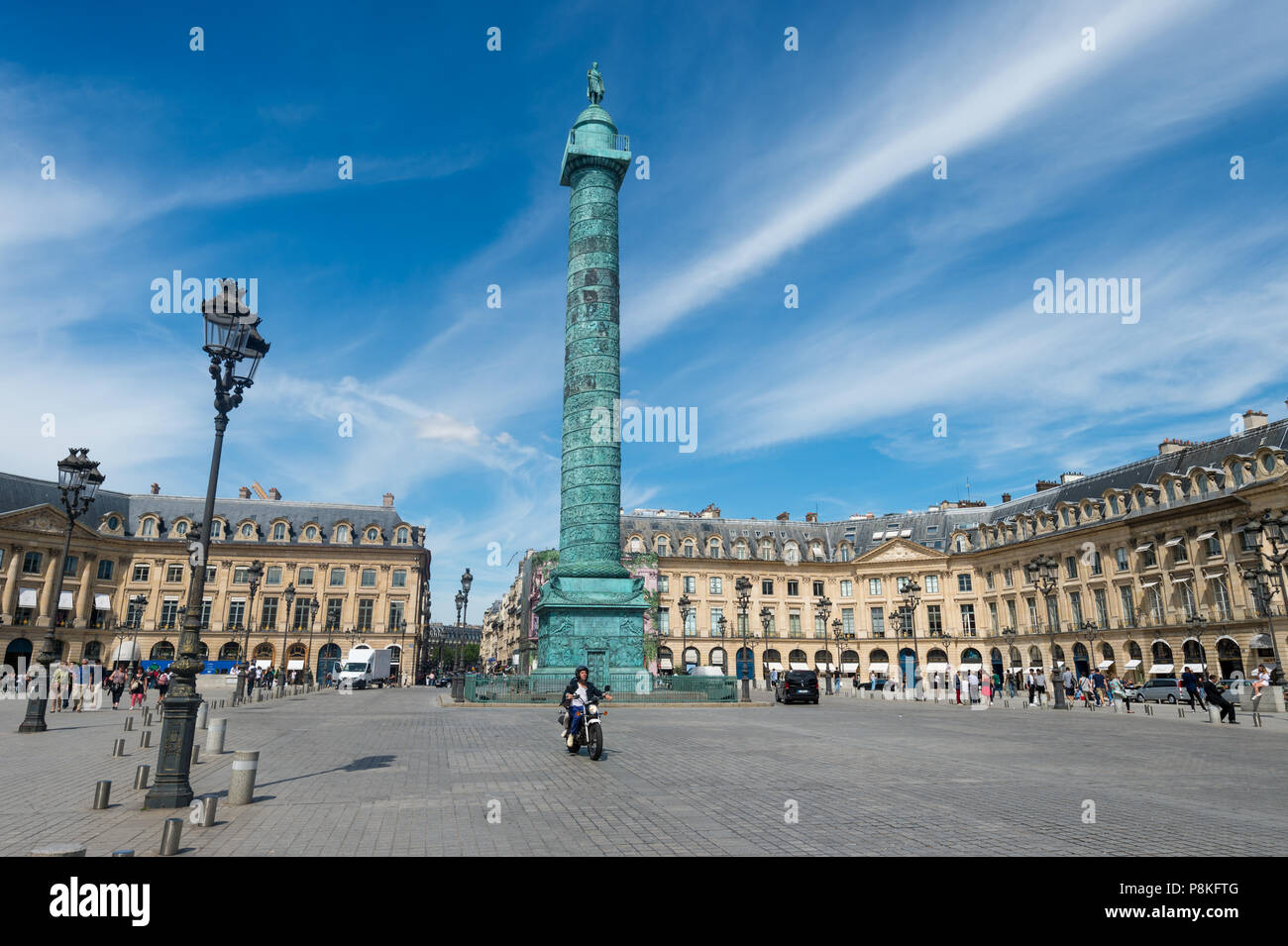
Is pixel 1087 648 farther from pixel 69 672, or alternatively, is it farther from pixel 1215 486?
pixel 69 672

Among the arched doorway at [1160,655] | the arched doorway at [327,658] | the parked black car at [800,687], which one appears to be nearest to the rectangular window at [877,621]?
the arched doorway at [1160,655]

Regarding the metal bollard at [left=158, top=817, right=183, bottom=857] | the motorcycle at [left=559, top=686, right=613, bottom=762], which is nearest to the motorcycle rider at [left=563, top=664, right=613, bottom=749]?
the motorcycle at [left=559, top=686, right=613, bottom=762]

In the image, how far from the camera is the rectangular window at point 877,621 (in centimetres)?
6431

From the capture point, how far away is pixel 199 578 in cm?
935

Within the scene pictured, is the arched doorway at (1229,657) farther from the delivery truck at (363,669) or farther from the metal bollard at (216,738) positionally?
the delivery truck at (363,669)

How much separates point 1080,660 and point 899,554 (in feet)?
57.0

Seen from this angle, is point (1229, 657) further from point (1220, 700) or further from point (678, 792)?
point (678, 792)

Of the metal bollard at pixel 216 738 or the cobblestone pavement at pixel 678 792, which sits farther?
the metal bollard at pixel 216 738

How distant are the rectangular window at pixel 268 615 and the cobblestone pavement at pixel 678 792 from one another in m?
45.6

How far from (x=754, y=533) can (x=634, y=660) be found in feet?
128

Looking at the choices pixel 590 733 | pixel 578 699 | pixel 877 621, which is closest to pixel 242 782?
pixel 590 733

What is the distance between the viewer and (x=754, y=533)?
69812 mm
